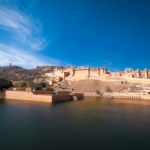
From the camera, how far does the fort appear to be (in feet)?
191

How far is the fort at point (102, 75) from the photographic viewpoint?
58072mm

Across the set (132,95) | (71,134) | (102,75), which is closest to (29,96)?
(71,134)

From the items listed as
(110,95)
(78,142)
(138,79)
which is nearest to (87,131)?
(78,142)

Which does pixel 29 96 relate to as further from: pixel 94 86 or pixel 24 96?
pixel 94 86

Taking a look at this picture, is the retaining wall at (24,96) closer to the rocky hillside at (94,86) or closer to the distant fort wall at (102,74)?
the rocky hillside at (94,86)

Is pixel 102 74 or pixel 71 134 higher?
pixel 102 74

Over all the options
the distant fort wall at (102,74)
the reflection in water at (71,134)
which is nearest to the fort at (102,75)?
the distant fort wall at (102,74)

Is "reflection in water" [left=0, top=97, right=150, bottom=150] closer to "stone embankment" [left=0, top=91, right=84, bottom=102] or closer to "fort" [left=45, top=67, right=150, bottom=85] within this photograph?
"stone embankment" [left=0, top=91, right=84, bottom=102]

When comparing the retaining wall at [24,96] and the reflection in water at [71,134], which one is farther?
the retaining wall at [24,96]

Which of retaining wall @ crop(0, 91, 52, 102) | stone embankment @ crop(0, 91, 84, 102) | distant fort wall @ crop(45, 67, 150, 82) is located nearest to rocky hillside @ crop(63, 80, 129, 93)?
distant fort wall @ crop(45, 67, 150, 82)

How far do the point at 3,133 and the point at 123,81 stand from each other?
49.2 meters

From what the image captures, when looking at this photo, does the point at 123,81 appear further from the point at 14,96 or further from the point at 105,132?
the point at 105,132

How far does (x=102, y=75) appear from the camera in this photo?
66.1m

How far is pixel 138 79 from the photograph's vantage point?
5466 cm
